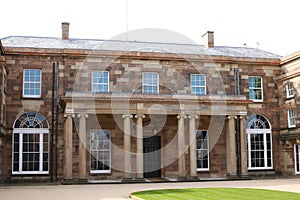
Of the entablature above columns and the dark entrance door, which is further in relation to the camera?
the dark entrance door

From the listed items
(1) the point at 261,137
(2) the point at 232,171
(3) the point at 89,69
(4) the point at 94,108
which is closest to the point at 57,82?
(3) the point at 89,69

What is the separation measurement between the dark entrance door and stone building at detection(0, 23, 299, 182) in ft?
0.21

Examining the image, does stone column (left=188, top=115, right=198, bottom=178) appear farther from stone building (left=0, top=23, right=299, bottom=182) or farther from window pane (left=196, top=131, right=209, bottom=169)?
window pane (left=196, top=131, right=209, bottom=169)

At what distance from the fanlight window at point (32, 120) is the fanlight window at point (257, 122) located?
13.5 metres

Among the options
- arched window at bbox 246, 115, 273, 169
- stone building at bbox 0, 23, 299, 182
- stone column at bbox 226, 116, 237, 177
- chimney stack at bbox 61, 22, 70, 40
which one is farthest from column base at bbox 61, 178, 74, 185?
arched window at bbox 246, 115, 273, 169

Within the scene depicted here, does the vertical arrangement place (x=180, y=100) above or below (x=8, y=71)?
below

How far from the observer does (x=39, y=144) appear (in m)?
25.7

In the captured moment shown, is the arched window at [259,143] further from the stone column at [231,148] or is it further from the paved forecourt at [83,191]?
the paved forecourt at [83,191]

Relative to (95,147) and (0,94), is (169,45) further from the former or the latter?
(0,94)

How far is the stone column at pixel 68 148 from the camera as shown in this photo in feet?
76.4

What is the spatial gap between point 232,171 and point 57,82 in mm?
11947

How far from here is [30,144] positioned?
84.0 feet

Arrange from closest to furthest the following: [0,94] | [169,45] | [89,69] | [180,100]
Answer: [0,94]
[180,100]
[89,69]
[169,45]

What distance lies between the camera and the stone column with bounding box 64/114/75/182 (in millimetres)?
23297
